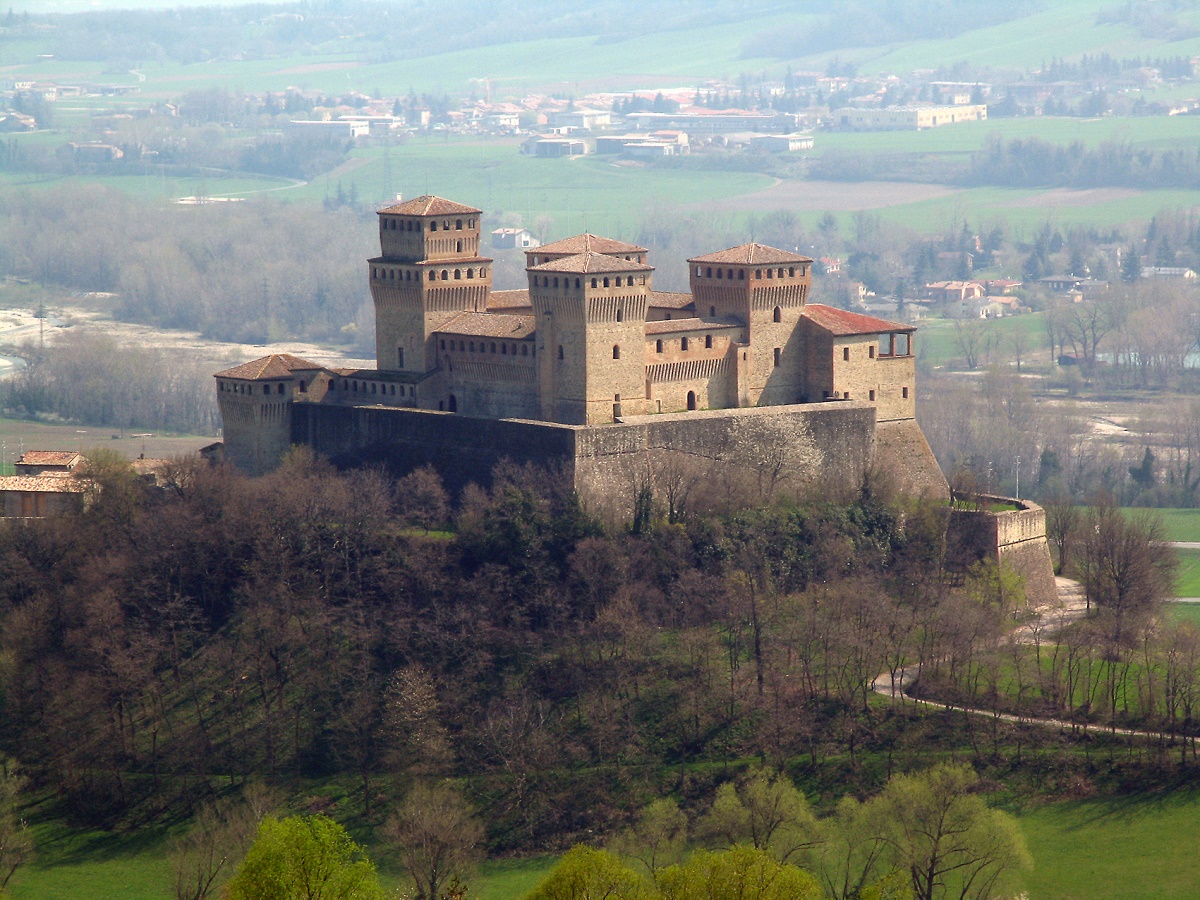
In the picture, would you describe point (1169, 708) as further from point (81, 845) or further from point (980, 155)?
point (980, 155)

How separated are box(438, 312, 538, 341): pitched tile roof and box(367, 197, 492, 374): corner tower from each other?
53cm

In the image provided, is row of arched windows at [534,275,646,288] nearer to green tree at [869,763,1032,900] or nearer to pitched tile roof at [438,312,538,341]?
pitched tile roof at [438,312,538,341]

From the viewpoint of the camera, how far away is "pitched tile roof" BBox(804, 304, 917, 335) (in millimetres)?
55750

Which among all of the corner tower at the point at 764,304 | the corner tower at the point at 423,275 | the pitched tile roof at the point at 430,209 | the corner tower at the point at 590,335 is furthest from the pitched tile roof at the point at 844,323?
the pitched tile roof at the point at 430,209

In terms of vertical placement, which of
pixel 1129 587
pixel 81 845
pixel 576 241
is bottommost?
pixel 81 845

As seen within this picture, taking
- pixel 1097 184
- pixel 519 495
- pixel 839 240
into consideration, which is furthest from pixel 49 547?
pixel 1097 184

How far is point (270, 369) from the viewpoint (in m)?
56.6

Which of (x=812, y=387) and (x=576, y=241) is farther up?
(x=576, y=241)

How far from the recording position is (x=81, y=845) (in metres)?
45.2

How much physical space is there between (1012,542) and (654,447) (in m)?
9.27

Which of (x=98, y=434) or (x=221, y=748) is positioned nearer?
(x=221, y=748)

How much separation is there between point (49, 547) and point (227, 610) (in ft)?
16.6

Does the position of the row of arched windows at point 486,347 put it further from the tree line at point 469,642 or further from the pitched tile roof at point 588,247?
the tree line at point 469,642

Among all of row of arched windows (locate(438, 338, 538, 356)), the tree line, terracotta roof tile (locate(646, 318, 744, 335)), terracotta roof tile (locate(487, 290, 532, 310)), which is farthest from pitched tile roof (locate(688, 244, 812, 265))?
the tree line
